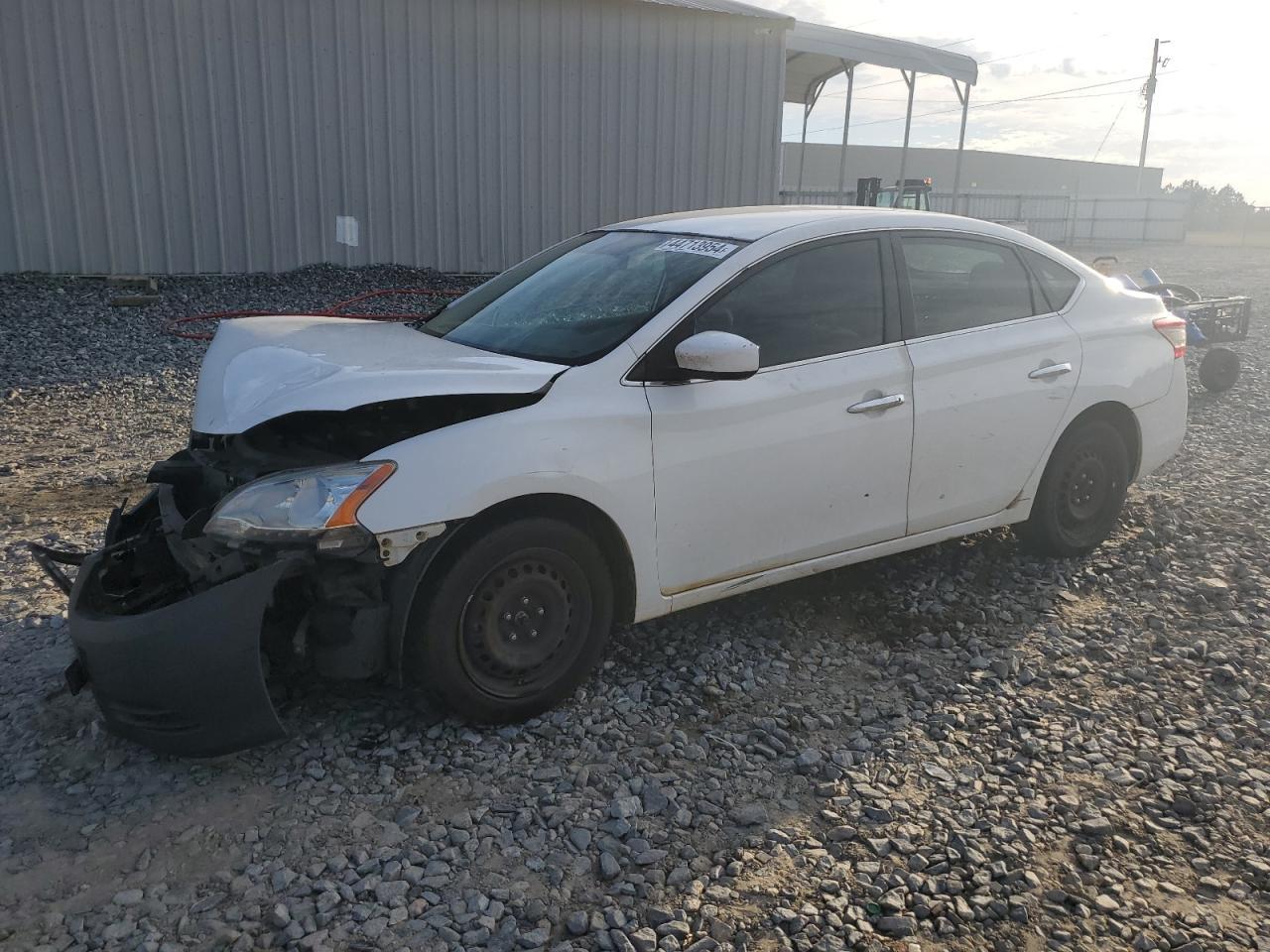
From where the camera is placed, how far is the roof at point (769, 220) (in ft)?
14.1

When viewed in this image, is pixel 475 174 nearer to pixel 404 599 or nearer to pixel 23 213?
pixel 23 213

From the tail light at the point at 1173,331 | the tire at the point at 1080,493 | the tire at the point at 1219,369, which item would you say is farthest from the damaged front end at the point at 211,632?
the tire at the point at 1219,369

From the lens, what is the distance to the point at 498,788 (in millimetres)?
3262

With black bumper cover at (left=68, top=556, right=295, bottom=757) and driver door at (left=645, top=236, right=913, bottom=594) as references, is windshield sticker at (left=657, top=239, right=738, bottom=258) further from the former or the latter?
black bumper cover at (left=68, top=556, right=295, bottom=757)

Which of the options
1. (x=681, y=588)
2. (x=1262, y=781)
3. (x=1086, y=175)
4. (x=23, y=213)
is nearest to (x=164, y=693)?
(x=681, y=588)

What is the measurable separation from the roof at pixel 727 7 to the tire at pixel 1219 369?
8.92 meters

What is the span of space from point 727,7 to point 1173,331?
1209 cm

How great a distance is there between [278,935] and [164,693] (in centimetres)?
81

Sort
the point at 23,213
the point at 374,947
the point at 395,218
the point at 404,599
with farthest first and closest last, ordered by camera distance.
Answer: the point at 395,218
the point at 23,213
the point at 404,599
the point at 374,947

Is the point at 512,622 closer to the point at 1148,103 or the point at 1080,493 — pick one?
the point at 1080,493

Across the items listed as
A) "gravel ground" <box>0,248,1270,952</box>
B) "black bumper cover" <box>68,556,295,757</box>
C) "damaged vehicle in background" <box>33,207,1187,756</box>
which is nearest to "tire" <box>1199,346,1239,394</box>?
"gravel ground" <box>0,248,1270,952</box>

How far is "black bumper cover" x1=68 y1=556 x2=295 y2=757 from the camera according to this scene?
9.73 ft

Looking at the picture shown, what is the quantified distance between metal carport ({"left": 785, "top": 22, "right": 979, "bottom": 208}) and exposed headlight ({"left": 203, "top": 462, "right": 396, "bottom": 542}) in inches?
614

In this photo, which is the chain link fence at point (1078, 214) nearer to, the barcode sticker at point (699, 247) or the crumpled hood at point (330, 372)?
the barcode sticker at point (699, 247)
